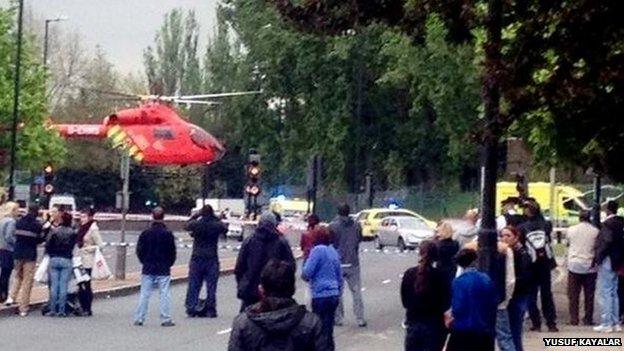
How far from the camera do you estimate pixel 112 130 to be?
136 ft

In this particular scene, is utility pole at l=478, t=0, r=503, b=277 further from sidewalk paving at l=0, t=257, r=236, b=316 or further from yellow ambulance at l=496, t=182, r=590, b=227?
yellow ambulance at l=496, t=182, r=590, b=227

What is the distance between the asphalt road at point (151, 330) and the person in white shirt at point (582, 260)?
8.61 ft

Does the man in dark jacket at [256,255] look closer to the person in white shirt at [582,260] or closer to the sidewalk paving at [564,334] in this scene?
the sidewalk paving at [564,334]

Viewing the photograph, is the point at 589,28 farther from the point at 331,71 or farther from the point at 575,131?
the point at 331,71

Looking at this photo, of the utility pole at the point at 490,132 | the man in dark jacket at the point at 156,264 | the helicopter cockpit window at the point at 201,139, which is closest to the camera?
the utility pole at the point at 490,132

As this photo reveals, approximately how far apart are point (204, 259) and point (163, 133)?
2049 centimetres

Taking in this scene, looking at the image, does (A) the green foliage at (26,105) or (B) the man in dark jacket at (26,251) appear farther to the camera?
(A) the green foliage at (26,105)

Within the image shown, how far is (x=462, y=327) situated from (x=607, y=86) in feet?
9.29

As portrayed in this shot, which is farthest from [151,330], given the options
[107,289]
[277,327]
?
[277,327]

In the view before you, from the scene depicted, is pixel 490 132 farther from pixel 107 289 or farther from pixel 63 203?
pixel 63 203

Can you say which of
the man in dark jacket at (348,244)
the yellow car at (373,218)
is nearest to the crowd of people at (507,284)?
the man in dark jacket at (348,244)

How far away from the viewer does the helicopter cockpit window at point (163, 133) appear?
46.2 metres

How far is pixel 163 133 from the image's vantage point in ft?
153

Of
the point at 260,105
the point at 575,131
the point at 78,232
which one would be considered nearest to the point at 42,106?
the point at 260,105
